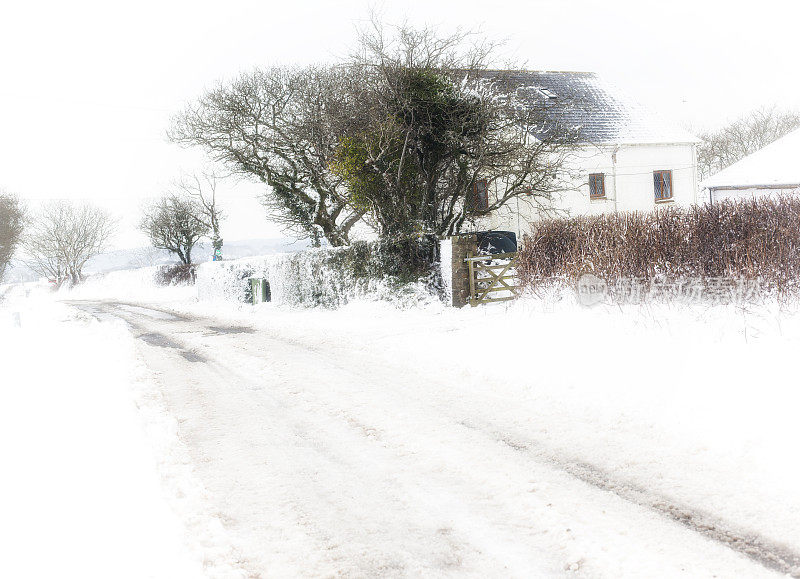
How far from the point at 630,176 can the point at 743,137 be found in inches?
1262

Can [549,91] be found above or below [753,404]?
above

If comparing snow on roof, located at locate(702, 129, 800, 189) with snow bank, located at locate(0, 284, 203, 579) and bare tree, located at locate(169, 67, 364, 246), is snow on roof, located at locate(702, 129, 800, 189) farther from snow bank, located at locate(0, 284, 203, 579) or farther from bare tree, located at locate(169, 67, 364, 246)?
snow bank, located at locate(0, 284, 203, 579)

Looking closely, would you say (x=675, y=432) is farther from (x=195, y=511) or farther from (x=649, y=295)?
(x=649, y=295)

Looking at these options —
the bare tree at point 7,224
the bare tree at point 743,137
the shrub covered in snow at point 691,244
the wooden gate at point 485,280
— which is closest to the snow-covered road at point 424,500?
the shrub covered in snow at point 691,244

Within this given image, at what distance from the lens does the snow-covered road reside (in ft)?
11.0

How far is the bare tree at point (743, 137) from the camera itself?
5228 centimetres

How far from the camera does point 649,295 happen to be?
10133 millimetres

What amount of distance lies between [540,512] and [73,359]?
10181mm

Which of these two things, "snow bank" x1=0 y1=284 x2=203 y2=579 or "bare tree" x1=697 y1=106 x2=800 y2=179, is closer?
"snow bank" x1=0 y1=284 x2=203 y2=579

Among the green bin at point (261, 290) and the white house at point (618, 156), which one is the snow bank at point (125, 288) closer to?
the green bin at point (261, 290)

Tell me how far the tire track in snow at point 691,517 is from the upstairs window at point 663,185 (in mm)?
29302

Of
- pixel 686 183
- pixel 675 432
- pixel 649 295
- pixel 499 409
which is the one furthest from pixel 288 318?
pixel 686 183

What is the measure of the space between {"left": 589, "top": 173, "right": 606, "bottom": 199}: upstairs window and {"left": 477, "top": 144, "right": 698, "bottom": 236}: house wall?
6.7 inches

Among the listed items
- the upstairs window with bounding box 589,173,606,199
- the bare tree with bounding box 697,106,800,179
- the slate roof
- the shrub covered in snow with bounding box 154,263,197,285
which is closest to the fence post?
the slate roof
